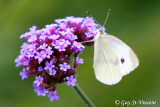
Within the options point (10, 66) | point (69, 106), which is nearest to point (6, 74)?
point (10, 66)

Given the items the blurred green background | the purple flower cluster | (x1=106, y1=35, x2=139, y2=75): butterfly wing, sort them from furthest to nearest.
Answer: the blurred green background → (x1=106, y1=35, x2=139, y2=75): butterfly wing → the purple flower cluster

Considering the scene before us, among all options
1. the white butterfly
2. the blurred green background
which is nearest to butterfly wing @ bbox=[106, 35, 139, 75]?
the white butterfly

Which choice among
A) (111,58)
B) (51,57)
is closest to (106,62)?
(111,58)

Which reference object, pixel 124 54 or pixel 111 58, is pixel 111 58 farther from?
pixel 124 54

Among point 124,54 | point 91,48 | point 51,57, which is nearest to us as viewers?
point 51,57

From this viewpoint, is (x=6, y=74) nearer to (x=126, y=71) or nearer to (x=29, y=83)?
(x=29, y=83)

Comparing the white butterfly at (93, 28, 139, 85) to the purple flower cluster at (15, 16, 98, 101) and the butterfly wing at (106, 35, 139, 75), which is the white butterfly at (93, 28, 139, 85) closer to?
the butterfly wing at (106, 35, 139, 75)

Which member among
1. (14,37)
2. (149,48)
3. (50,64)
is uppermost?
(14,37)
